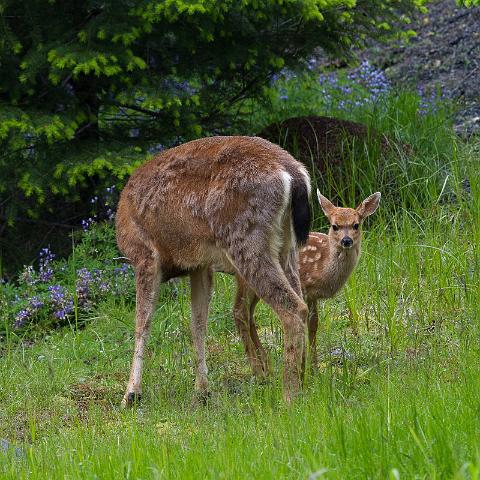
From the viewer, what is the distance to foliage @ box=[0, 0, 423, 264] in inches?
377

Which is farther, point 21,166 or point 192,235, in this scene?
point 21,166

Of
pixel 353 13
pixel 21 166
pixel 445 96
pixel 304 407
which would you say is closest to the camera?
pixel 304 407

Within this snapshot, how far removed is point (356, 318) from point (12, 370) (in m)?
2.59

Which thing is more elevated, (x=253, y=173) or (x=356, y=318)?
(x=253, y=173)

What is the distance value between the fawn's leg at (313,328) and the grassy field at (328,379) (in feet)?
0.43

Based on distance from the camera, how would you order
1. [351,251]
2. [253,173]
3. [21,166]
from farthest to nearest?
[21,166] → [351,251] → [253,173]

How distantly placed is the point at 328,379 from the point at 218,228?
1.39 metres

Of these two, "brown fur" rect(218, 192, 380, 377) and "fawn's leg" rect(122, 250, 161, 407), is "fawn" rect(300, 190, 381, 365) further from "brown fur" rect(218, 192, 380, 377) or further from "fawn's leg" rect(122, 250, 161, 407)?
"fawn's leg" rect(122, 250, 161, 407)

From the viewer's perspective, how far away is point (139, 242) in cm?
786

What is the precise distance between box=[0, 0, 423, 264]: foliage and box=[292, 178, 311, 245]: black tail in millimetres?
2691

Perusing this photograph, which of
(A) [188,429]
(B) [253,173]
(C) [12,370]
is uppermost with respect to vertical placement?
(B) [253,173]

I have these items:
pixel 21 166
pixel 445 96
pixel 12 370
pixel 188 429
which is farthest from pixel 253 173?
pixel 445 96

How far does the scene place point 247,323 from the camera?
781 centimetres

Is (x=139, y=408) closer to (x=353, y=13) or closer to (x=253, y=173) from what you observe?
(x=253, y=173)
